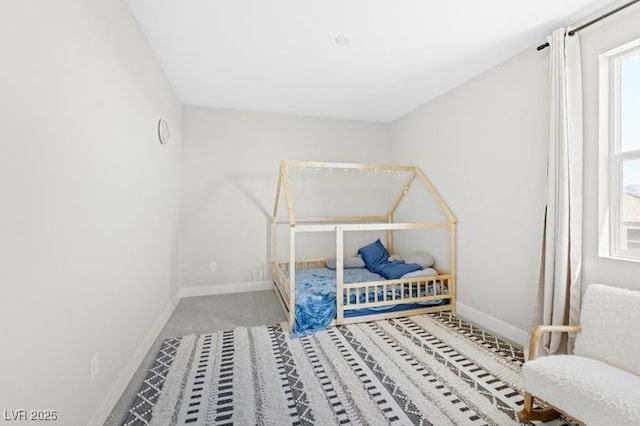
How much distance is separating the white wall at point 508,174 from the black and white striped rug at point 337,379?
0.55 metres

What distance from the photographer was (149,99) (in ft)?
8.55

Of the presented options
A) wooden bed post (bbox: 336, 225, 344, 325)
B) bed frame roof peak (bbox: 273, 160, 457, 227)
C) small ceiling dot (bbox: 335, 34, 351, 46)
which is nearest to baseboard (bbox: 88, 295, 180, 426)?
bed frame roof peak (bbox: 273, 160, 457, 227)

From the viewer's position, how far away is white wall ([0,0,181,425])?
1040 millimetres

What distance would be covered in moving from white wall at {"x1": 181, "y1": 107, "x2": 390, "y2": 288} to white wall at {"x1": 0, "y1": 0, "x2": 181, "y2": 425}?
1.65 meters

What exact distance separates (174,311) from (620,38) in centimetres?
463

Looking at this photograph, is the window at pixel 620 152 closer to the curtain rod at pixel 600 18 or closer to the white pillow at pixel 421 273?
the curtain rod at pixel 600 18

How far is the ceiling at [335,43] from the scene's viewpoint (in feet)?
6.77

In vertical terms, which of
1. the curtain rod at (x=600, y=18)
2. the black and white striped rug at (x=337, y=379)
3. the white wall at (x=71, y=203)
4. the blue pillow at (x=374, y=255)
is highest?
the curtain rod at (x=600, y=18)

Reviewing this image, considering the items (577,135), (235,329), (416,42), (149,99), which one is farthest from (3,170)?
(577,135)

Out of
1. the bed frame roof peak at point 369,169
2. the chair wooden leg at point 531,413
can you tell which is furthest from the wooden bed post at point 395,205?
the chair wooden leg at point 531,413

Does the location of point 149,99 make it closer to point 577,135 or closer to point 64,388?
point 64,388

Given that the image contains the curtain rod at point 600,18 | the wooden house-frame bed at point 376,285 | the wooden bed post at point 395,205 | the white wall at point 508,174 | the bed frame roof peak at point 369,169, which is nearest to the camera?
the curtain rod at point 600,18

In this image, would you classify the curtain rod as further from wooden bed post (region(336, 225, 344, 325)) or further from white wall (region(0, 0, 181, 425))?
white wall (region(0, 0, 181, 425))

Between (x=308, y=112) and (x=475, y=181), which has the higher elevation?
(x=308, y=112)
